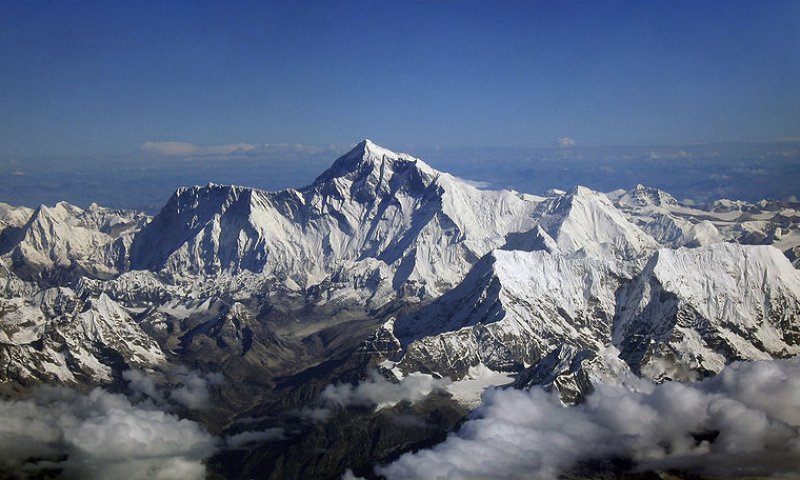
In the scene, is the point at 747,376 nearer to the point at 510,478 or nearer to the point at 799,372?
the point at 799,372

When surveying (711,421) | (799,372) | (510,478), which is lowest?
(510,478)

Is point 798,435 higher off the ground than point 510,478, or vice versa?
point 798,435

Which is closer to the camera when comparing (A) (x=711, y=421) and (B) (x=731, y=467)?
(B) (x=731, y=467)

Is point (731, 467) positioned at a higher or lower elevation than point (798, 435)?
lower

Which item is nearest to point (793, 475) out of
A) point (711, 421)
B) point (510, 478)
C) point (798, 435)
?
point (798, 435)

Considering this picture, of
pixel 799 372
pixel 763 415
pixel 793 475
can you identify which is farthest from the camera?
pixel 799 372

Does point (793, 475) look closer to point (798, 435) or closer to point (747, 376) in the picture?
point (798, 435)

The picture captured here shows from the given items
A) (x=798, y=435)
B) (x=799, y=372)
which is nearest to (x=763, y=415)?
(x=798, y=435)

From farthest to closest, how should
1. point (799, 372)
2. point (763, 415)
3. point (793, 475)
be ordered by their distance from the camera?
point (799, 372) < point (763, 415) < point (793, 475)
